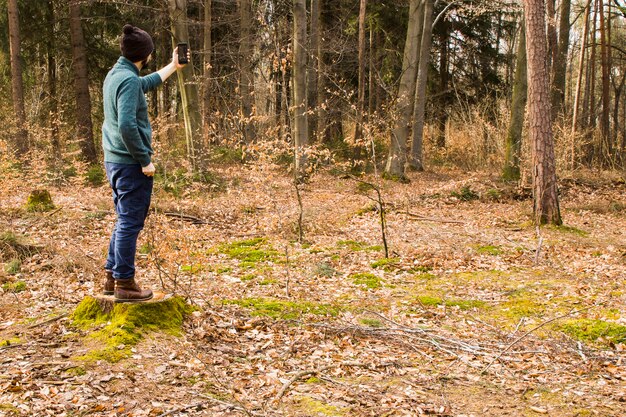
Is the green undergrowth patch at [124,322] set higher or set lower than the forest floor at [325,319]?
higher

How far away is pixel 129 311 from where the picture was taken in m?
4.64

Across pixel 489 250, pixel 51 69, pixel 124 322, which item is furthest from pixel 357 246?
pixel 51 69

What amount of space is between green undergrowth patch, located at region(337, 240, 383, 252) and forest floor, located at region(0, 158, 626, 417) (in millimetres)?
98

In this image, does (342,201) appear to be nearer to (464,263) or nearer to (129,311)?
(464,263)

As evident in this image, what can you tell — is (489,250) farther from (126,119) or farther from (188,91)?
(188,91)

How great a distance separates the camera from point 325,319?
559 centimetres

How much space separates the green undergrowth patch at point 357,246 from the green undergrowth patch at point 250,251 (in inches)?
48.1

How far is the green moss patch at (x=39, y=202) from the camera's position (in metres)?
9.82

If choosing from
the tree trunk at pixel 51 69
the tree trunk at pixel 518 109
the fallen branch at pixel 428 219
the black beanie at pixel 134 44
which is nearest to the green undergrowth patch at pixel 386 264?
the fallen branch at pixel 428 219

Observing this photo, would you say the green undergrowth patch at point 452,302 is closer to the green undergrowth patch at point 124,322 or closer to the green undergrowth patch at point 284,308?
the green undergrowth patch at point 284,308

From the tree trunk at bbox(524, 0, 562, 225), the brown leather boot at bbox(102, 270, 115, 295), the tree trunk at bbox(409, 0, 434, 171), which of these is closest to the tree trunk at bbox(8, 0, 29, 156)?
the tree trunk at bbox(409, 0, 434, 171)

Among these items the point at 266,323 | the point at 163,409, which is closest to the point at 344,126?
the point at 266,323

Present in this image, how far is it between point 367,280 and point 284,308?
189cm

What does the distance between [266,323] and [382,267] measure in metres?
3.03
